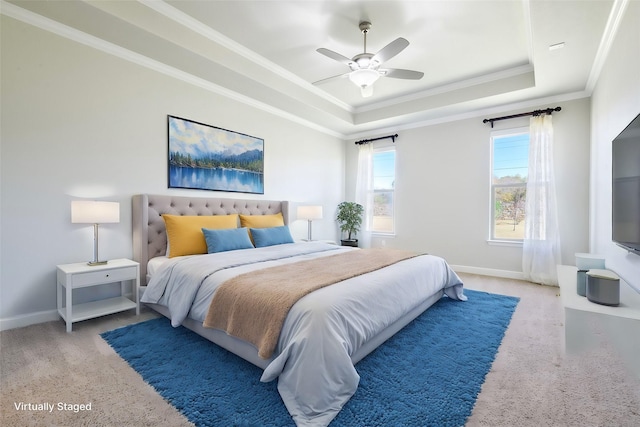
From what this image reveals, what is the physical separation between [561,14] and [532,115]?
2.24 m

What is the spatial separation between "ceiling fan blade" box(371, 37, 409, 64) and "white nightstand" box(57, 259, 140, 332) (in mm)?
3112

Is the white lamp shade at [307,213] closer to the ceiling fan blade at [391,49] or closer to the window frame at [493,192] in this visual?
the ceiling fan blade at [391,49]

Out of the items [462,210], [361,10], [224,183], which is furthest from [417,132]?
[224,183]

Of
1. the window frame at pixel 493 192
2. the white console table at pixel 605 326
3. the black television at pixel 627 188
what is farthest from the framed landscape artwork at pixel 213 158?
the black television at pixel 627 188

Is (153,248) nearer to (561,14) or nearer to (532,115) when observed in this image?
(561,14)

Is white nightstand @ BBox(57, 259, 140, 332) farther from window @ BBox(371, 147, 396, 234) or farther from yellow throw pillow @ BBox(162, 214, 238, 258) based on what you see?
window @ BBox(371, 147, 396, 234)

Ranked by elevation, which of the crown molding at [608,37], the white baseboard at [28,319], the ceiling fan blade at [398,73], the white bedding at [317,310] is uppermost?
the crown molding at [608,37]

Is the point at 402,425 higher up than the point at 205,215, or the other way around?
the point at 205,215

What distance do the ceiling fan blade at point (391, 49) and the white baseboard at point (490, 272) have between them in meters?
3.73

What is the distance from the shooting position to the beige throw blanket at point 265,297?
70.0 inches

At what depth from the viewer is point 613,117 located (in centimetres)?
270

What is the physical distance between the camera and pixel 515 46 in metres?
3.47

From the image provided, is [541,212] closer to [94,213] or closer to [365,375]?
[365,375]

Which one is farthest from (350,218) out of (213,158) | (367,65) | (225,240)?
(367,65)
